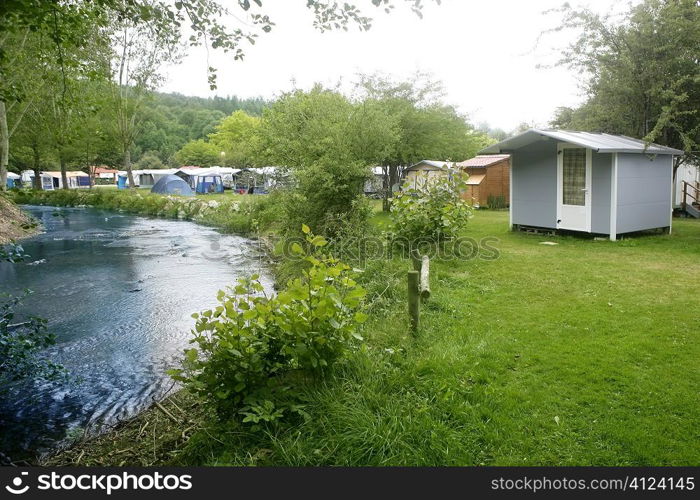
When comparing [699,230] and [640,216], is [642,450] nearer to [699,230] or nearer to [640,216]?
[640,216]

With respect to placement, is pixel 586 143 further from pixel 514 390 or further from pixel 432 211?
pixel 514 390

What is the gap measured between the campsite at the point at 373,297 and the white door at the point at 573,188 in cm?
5

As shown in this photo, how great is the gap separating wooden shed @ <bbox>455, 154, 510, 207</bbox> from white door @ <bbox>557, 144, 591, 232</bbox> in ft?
34.0

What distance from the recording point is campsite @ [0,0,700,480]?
12.5 ft

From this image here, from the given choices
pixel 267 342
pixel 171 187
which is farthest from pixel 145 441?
pixel 171 187

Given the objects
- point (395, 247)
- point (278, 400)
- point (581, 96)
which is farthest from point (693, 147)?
point (278, 400)

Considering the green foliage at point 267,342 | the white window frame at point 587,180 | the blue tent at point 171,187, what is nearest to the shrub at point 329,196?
the white window frame at point 587,180

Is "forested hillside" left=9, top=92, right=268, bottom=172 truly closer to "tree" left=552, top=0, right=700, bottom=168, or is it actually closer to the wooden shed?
the wooden shed

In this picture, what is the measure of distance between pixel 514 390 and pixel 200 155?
66.8 metres

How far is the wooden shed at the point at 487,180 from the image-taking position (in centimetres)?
2328

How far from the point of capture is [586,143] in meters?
11.3

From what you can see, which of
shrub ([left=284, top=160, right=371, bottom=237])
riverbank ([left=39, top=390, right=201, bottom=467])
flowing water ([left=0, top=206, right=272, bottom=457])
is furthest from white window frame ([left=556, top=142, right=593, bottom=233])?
riverbank ([left=39, top=390, right=201, bottom=467])

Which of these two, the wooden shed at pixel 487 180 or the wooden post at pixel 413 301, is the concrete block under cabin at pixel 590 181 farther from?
the wooden shed at pixel 487 180

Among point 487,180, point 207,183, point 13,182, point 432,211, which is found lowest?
point 432,211
